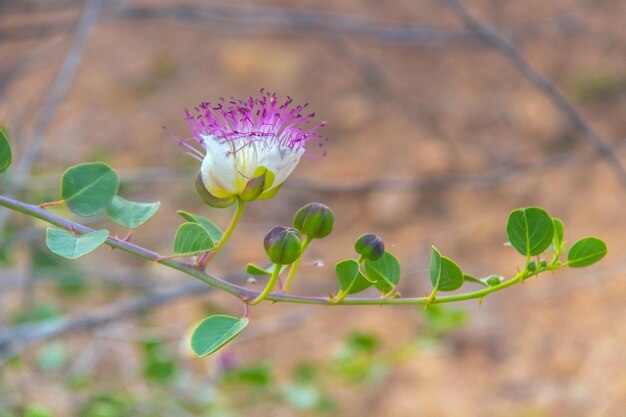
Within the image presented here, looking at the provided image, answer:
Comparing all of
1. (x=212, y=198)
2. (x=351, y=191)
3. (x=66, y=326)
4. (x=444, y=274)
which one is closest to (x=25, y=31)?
(x=351, y=191)

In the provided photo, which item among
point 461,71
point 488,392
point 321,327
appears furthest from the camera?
point 461,71

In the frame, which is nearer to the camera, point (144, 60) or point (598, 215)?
point (598, 215)

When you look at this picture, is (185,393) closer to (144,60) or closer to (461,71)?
(461,71)

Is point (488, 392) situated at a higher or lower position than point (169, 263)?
higher

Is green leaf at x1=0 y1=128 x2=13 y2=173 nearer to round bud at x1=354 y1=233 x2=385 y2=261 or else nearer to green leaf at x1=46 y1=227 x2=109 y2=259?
green leaf at x1=46 y1=227 x2=109 y2=259

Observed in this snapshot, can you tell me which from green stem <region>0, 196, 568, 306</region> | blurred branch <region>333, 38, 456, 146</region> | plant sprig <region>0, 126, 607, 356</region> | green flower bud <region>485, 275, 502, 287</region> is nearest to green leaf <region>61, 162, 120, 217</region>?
plant sprig <region>0, 126, 607, 356</region>

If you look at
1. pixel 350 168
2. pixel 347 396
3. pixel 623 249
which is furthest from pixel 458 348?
pixel 350 168
